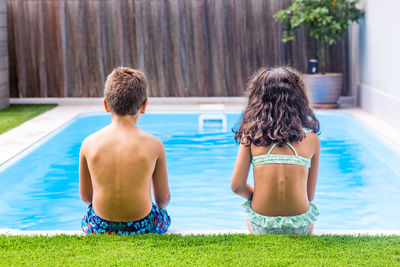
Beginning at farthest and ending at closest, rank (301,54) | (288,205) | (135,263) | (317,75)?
(301,54), (317,75), (288,205), (135,263)

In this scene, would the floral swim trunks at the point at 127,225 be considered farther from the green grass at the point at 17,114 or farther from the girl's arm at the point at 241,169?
the green grass at the point at 17,114

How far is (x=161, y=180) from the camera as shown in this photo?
9.48 ft

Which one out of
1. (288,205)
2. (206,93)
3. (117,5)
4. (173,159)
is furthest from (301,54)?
(288,205)

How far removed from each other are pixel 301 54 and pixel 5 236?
774 centimetres

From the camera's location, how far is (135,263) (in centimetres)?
251

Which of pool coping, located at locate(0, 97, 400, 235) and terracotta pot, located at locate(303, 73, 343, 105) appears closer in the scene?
pool coping, located at locate(0, 97, 400, 235)

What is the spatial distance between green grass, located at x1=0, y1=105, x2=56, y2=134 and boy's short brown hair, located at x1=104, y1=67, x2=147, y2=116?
14.8 ft

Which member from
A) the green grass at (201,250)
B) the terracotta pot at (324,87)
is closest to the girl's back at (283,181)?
the green grass at (201,250)

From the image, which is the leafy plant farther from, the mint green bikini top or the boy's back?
the boy's back

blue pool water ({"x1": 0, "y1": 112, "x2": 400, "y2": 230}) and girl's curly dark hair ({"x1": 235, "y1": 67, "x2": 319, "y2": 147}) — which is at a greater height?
girl's curly dark hair ({"x1": 235, "y1": 67, "x2": 319, "y2": 147})

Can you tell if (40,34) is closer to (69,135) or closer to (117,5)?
(117,5)

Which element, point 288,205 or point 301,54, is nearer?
point 288,205

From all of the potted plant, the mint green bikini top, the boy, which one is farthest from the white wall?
the boy

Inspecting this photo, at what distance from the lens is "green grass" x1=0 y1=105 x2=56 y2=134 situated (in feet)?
24.5
